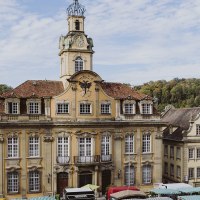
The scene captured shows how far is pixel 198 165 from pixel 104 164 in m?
13.3

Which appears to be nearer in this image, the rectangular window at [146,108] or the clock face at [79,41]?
the clock face at [79,41]

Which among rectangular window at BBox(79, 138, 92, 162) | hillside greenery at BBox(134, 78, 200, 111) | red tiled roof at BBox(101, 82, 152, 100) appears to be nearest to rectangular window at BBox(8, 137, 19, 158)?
rectangular window at BBox(79, 138, 92, 162)

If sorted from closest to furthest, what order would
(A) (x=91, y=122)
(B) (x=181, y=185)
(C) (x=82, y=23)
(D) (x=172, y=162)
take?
(B) (x=181, y=185) → (A) (x=91, y=122) → (C) (x=82, y=23) → (D) (x=172, y=162)

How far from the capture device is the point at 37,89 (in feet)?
139

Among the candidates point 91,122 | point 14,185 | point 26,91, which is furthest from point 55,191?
point 26,91

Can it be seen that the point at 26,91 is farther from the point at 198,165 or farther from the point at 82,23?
the point at 198,165

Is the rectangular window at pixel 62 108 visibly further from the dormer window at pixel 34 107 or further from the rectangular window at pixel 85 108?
the dormer window at pixel 34 107

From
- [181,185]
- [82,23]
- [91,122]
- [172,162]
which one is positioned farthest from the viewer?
[172,162]

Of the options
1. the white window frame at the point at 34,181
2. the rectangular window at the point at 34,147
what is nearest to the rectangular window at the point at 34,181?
the white window frame at the point at 34,181

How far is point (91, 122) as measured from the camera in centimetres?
4153

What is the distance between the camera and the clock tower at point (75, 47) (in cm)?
4362

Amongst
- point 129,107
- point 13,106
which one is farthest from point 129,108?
point 13,106

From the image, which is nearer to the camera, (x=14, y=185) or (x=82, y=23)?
(x=14, y=185)

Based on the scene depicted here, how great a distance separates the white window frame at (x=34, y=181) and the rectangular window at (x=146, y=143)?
12748 millimetres
